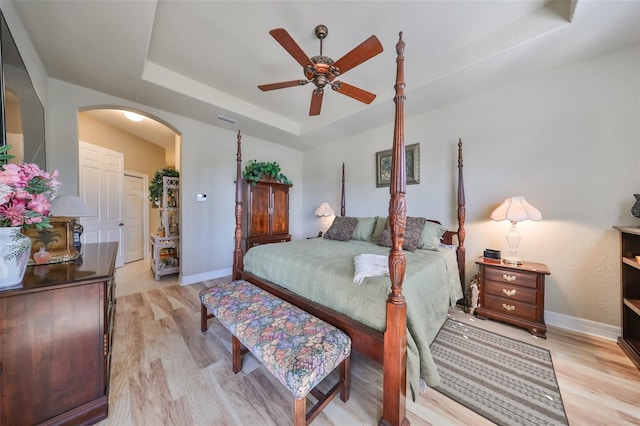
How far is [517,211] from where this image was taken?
Result: 2230mm

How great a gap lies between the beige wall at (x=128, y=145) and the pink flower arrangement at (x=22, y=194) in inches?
161

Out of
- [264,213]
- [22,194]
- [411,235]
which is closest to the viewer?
[22,194]

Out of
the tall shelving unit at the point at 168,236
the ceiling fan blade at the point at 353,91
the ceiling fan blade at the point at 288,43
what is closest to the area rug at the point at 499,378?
the ceiling fan blade at the point at 353,91

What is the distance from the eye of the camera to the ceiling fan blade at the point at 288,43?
1590 mm

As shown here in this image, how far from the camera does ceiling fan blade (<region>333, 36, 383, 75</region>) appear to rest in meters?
1.62

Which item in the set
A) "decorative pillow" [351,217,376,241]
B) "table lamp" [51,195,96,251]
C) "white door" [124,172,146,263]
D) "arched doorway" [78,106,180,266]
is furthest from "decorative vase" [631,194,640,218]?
"white door" [124,172,146,263]

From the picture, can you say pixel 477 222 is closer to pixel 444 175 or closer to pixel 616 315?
pixel 444 175

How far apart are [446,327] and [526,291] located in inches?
33.1

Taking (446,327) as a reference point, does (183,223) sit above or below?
above

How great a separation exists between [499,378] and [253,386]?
1.77 m

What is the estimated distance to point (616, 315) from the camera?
2.04 metres

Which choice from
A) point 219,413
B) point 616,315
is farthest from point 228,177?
point 616,315

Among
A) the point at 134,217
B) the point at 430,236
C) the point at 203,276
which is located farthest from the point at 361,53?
the point at 134,217

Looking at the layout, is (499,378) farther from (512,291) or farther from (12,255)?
(12,255)
